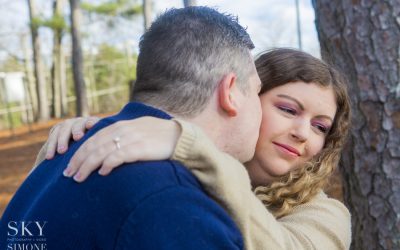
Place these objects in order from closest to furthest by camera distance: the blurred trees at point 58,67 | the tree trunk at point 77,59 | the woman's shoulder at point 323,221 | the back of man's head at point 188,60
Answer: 1. the back of man's head at point 188,60
2. the woman's shoulder at point 323,221
3. the tree trunk at point 77,59
4. the blurred trees at point 58,67

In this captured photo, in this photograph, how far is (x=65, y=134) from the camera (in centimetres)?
173

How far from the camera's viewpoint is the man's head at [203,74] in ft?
4.91

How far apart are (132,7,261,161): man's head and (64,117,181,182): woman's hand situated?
111mm

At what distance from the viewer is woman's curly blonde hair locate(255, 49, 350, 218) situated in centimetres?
221

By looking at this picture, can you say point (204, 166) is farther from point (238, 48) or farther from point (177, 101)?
point (238, 48)

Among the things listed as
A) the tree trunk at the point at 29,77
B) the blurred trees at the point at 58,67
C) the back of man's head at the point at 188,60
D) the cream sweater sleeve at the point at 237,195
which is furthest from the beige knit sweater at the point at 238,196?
the tree trunk at the point at 29,77

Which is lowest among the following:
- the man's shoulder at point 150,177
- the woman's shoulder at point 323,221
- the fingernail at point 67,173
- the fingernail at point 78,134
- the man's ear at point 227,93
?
the woman's shoulder at point 323,221

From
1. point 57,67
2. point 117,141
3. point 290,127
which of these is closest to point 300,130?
point 290,127

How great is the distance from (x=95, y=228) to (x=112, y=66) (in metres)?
23.2

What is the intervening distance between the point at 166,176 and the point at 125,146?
0.45 feet

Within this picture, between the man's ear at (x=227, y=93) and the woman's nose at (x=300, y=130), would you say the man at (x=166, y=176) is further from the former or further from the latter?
the woman's nose at (x=300, y=130)

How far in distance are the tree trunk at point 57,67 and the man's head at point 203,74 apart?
1834 cm

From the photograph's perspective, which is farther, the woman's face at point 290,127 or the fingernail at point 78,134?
the woman's face at point 290,127

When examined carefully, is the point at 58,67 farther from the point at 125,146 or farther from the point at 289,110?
the point at 125,146
